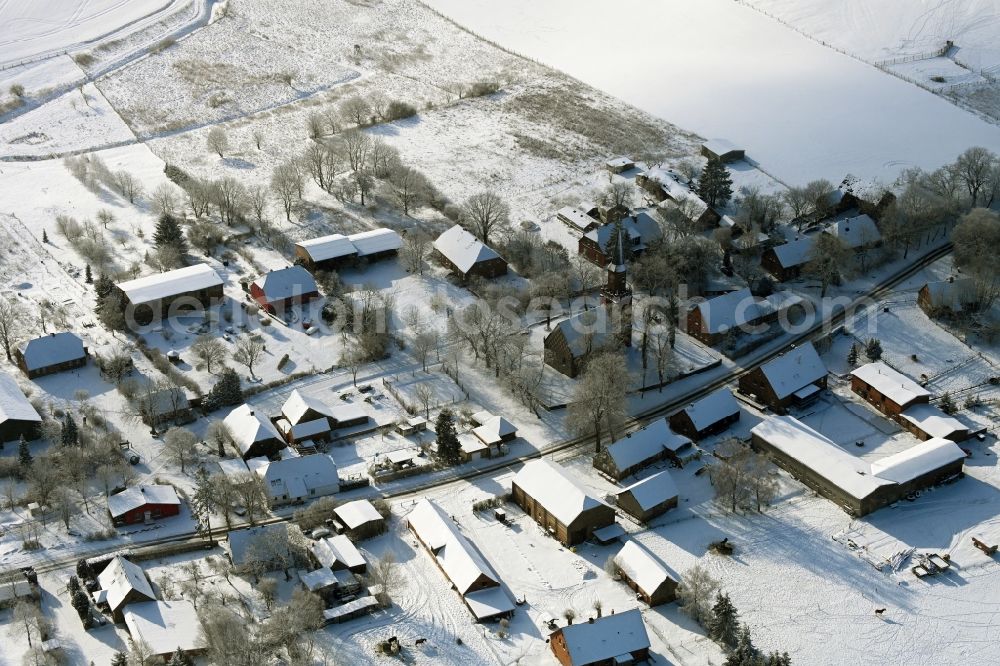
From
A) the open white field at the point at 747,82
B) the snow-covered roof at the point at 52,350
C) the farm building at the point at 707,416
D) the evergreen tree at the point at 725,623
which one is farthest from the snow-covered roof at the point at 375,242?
the evergreen tree at the point at 725,623

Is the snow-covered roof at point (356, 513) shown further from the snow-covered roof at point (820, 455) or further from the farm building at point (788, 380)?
the farm building at point (788, 380)

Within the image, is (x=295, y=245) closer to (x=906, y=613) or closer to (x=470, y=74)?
(x=470, y=74)

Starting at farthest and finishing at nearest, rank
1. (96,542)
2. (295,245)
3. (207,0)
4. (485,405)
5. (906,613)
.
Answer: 1. (207,0)
2. (295,245)
3. (485,405)
4. (96,542)
5. (906,613)

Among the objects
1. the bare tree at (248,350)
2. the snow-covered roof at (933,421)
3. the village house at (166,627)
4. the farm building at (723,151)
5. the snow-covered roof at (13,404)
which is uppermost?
the farm building at (723,151)

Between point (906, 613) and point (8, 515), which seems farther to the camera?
point (8, 515)

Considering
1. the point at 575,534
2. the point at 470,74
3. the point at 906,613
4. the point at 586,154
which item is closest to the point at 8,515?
the point at 575,534

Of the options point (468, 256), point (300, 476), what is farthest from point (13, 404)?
point (468, 256)

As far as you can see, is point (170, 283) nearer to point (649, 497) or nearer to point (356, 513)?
point (356, 513)
